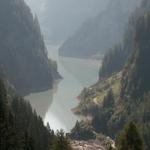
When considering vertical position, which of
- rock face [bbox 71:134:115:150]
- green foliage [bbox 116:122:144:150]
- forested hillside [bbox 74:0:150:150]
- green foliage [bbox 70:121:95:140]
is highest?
forested hillside [bbox 74:0:150:150]

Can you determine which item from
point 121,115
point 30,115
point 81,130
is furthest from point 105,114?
point 30,115

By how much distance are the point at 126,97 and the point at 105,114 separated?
41.5 ft

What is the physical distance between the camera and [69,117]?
198 metres

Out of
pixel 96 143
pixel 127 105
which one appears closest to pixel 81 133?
pixel 96 143

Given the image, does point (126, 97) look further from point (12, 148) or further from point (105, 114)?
point (12, 148)

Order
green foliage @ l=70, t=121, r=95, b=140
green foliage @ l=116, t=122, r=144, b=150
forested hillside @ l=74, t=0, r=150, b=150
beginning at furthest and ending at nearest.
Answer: forested hillside @ l=74, t=0, r=150, b=150
green foliage @ l=70, t=121, r=95, b=140
green foliage @ l=116, t=122, r=144, b=150

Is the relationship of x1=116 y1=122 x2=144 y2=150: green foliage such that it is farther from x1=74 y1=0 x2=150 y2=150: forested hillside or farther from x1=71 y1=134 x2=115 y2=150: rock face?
x1=74 y1=0 x2=150 y2=150: forested hillside

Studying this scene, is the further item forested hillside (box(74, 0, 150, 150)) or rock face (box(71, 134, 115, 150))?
forested hillside (box(74, 0, 150, 150))

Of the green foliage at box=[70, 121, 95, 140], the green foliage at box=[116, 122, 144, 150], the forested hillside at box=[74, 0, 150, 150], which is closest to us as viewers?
the green foliage at box=[116, 122, 144, 150]

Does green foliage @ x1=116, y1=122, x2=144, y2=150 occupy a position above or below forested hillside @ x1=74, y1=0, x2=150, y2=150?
below

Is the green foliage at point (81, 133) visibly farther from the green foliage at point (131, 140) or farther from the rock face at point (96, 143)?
the green foliage at point (131, 140)

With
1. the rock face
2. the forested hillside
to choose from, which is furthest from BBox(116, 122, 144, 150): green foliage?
the forested hillside

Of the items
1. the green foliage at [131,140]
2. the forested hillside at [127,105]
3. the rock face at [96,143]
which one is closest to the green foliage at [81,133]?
the rock face at [96,143]

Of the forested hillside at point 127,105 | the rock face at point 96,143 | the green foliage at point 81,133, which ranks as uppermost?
the forested hillside at point 127,105
